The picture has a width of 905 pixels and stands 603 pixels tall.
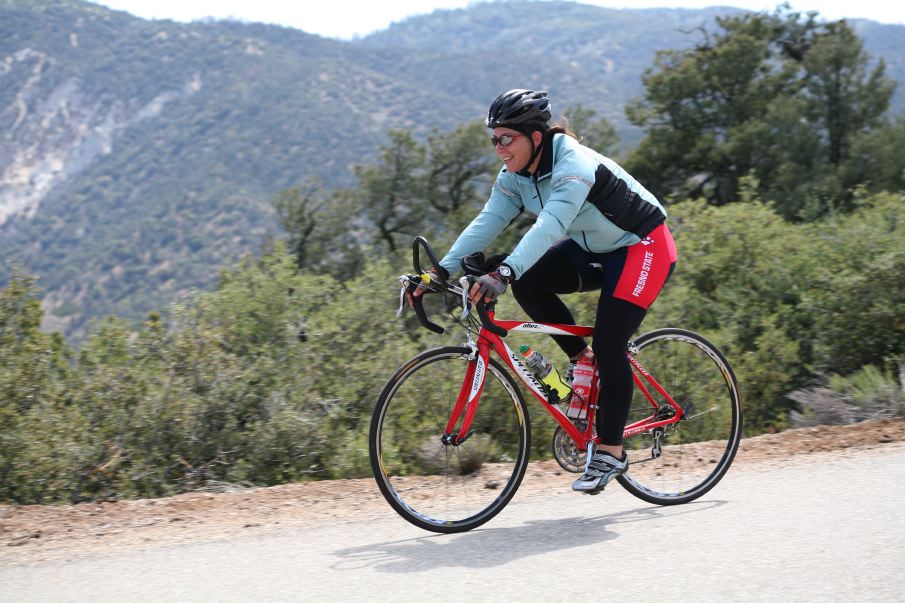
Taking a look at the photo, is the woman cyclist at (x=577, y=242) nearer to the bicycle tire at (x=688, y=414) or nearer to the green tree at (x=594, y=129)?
the bicycle tire at (x=688, y=414)

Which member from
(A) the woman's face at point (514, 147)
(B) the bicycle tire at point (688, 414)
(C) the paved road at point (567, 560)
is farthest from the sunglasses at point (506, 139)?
(C) the paved road at point (567, 560)

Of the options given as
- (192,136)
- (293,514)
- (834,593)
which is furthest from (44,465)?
(192,136)

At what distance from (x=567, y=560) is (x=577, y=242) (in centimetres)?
158

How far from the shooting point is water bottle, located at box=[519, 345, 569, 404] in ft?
14.6

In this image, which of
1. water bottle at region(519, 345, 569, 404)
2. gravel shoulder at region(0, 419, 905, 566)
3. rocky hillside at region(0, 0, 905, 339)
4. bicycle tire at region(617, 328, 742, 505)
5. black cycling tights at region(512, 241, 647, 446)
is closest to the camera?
gravel shoulder at region(0, 419, 905, 566)

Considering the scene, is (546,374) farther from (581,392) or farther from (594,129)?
(594,129)

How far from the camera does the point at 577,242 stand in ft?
14.6

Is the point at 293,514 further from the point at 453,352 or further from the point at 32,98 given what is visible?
the point at 32,98

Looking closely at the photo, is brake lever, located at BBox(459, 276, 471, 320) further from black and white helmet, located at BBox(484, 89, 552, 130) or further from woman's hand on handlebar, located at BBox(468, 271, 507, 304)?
black and white helmet, located at BBox(484, 89, 552, 130)

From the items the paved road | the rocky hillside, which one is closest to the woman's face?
the paved road

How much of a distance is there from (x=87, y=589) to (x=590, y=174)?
2.75 metres

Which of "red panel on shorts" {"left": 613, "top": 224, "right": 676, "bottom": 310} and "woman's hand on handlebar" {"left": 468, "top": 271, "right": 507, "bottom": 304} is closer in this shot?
"woman's hand on handlebar" {"left": 468, "top": 271, "right": 507, "bottom": 304}

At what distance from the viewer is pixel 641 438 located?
4945 millimetres

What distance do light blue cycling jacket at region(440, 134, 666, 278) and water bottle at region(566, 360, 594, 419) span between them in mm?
614
